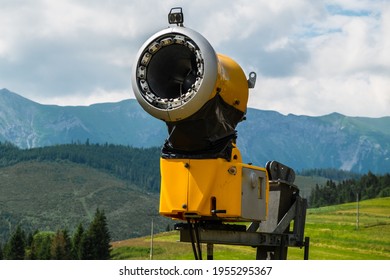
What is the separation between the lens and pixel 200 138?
447 inches

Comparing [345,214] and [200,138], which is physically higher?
[345,214]

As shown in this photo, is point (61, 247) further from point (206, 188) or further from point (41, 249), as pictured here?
point (206, 188)

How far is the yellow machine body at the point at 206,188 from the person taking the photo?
11.2m

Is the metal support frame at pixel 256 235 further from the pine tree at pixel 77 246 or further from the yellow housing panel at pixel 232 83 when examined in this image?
the pine tree at pixel 77 246

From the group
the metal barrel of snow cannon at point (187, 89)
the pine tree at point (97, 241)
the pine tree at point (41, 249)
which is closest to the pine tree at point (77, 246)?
the pine tree at point (97, 241)

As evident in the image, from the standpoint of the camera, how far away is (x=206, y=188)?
1112 centimetres

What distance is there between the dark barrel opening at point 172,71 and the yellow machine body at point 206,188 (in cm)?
102

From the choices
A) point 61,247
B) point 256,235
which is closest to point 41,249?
point 61,247

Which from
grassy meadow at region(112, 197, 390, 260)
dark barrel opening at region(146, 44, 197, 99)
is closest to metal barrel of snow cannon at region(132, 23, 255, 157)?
dark barrel opening at region(146, 44, 197, 99)

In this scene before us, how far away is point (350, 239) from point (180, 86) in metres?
77.6

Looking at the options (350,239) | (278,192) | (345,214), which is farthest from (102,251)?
(278,192)

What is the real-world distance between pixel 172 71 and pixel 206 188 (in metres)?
1.78
